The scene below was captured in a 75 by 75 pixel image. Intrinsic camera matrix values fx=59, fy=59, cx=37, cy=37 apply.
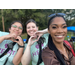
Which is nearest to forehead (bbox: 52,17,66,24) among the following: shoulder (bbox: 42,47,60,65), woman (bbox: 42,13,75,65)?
woman (bbox: 42,13,75,65)

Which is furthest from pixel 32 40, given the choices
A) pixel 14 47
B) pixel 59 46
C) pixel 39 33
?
pixel 59 46

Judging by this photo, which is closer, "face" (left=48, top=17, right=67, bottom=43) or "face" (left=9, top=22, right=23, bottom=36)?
"face" (left=48, top=17, right=67, bottom=43)

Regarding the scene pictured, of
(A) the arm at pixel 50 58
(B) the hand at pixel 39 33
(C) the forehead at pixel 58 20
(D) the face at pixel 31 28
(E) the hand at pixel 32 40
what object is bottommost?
(A) the arm at pixel 50 58

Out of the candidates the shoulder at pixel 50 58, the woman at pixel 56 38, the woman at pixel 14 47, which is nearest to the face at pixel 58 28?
the woman at pixel 56 38

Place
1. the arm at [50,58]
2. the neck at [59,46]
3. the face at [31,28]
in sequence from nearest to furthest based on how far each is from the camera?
the arm at [50,58] → the neck at [59,46] → the face at [31,28]

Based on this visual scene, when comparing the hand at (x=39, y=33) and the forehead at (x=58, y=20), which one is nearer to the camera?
the forehead at (x=58, y=20)

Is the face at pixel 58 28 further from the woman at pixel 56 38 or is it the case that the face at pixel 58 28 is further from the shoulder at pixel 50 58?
the shoulder at pixel 50 58

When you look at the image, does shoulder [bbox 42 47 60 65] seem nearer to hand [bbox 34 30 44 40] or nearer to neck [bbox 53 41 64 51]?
neck [bbox 53 41 64 51]

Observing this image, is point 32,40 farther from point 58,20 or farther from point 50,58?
point 58,20

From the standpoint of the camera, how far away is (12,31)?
118cm

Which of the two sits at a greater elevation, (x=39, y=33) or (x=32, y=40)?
(x=39, y=33)

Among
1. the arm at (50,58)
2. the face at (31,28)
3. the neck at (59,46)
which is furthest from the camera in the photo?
the face at (31,28)
